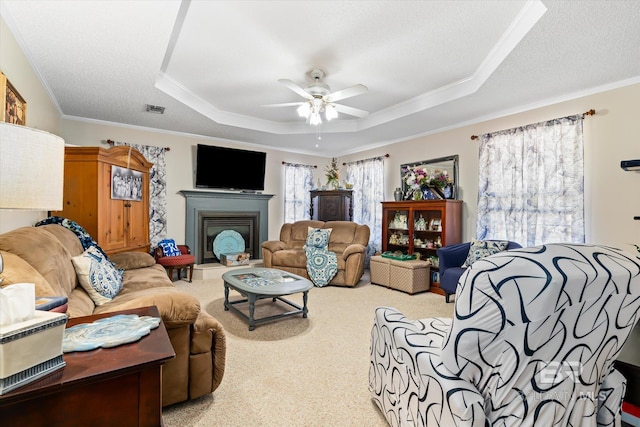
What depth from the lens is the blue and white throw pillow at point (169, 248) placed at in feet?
15.5

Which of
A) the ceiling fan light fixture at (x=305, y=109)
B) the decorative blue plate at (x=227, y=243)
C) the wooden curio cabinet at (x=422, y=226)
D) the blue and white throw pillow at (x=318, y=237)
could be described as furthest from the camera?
the decorative blue plate at (x=227, y=243)

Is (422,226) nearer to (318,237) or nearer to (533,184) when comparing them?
(533,184)

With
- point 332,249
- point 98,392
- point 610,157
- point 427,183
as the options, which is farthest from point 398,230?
point 98,392

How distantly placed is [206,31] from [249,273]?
8.26 ft

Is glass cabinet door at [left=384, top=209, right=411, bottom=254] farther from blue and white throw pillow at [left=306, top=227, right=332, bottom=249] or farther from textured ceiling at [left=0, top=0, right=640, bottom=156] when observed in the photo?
textured ceiling at [left=0, top=0, right=640, bottom=156]

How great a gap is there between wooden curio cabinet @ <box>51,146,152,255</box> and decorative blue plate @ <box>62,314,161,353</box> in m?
2.47

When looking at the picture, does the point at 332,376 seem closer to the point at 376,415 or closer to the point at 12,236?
the point at 376,415

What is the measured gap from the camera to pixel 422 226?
4.76 m

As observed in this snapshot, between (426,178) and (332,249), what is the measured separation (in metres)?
1.98

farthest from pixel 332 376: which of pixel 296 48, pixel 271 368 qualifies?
pixel 296 48

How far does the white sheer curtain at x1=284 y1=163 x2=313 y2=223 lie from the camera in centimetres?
639

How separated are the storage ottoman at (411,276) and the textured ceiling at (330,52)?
6.88 feet

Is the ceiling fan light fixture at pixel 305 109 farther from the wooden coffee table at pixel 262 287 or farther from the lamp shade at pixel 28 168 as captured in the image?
the lamp shade at pixel 28 168

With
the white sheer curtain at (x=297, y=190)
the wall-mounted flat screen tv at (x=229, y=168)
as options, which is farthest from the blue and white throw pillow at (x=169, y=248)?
the white sheer curtain at (x=297, y=190)
